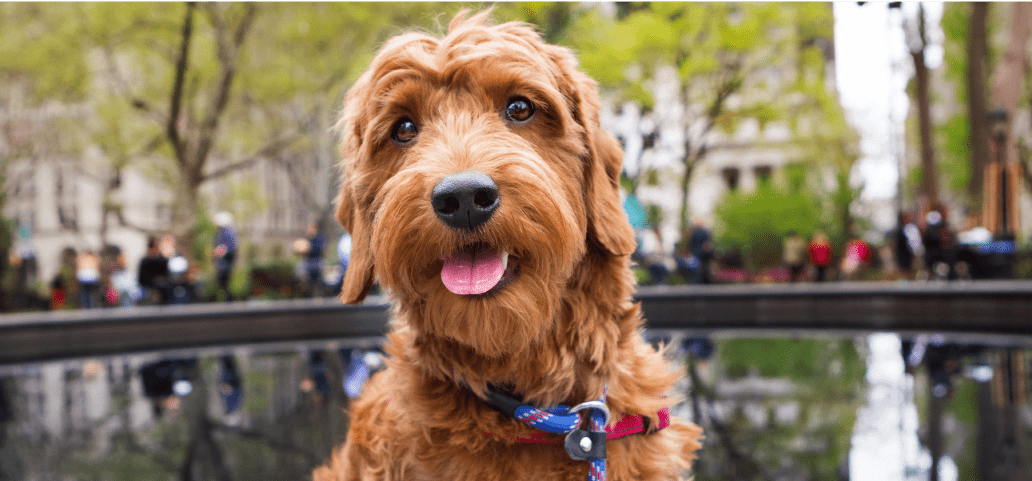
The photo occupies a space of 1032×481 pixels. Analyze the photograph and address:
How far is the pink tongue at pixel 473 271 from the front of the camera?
1.83m

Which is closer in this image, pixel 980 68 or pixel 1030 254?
pixel 1030 254

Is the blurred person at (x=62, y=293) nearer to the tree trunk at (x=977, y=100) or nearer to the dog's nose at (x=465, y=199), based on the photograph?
the dog's nose at (x=465, y=199)

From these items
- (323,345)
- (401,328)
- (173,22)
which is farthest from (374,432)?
(173,22)

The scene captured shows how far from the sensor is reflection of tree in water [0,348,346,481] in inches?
198

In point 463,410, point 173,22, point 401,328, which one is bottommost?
point 463,410

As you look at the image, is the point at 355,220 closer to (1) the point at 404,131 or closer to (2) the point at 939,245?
(1) the point at 404,131

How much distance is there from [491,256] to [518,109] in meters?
0.49

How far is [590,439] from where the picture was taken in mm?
1941

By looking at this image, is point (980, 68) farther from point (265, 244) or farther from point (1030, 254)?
point (265, 244)

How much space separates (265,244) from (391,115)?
183ft

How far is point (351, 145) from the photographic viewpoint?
2.31 m

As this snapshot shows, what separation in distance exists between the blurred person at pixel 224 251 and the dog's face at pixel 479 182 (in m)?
12.7

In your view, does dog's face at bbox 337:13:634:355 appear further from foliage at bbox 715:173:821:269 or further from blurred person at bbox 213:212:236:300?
foliage at bbox 715:173:821:269

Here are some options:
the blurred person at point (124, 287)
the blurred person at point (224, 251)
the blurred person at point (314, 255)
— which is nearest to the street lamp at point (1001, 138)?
the blurred person at point (314, 255)
